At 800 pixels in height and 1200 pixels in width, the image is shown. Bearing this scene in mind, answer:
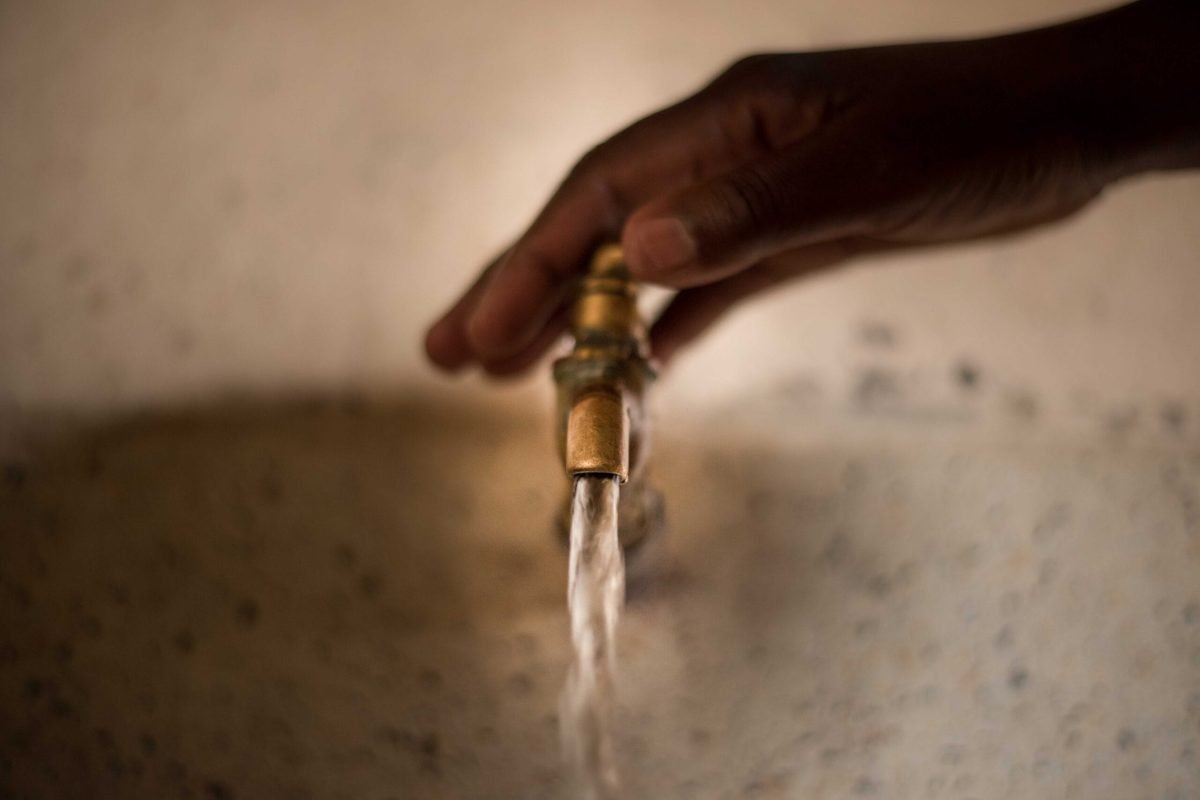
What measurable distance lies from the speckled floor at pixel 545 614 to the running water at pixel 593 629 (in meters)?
0.02

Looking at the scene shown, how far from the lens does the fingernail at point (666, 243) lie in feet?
1.10

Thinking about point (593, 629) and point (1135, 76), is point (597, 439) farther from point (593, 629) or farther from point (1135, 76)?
point (1135, 76)

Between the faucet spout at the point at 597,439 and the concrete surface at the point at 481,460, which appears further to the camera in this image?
the concrete surface at the point at 481,460

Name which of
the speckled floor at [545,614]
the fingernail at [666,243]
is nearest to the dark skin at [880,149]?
the fingernail at [666,243]

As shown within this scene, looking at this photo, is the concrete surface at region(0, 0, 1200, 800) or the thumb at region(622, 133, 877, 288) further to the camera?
the concrete surface at region(0, 0, 1200, 800)

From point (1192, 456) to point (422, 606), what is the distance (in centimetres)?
44

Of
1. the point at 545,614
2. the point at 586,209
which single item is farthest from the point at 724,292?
the point at 545,614

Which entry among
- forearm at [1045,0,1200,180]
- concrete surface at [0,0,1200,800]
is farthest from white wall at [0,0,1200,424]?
forearm at [1045,0,1200,180]

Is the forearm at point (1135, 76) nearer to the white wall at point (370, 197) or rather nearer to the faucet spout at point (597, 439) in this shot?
the white wall at point (370, 197)

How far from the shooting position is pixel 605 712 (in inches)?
16.1

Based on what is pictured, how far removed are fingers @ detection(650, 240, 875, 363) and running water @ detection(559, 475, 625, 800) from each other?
0.18 metres

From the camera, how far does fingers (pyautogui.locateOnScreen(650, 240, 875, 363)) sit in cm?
50

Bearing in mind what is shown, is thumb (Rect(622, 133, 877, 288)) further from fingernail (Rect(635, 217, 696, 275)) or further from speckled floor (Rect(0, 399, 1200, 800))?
speckled floor (Rect(0, 399, 1200, 800))

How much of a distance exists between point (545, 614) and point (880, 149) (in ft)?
0.90
